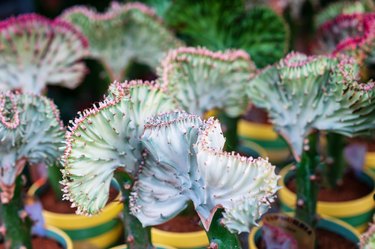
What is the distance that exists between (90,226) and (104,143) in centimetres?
46

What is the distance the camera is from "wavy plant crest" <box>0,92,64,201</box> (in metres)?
0.81

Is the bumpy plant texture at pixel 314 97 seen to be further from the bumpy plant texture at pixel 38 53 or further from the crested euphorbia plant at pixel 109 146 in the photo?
the bumpy plant texture at pixel 38 53

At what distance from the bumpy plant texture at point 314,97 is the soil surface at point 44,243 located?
48cm

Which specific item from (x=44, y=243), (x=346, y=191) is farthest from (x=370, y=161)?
(x=44, y=243)

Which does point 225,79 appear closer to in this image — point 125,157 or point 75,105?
point 125,157

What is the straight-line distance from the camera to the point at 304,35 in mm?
1796

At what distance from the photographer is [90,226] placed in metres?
1.11

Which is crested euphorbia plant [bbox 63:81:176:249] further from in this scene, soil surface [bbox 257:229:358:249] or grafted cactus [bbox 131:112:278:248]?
soil surface [bbox 257:229:358:249]

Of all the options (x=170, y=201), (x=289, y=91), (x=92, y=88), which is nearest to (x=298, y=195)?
(x=289, y=91)

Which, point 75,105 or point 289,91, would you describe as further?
point 75,105

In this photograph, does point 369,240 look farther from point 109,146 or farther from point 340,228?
point 340,228

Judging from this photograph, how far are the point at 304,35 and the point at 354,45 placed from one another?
2.79ft

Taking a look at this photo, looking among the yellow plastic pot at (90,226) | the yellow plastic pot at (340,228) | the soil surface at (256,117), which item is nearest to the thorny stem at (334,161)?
the yellow plastic pot at (340,228)

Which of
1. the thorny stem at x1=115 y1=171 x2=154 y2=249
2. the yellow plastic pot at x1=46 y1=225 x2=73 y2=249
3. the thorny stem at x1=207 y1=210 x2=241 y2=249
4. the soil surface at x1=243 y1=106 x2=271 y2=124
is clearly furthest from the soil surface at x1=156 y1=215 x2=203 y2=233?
the soil surface at x1=243 y1=106 x2=271 y2=124
